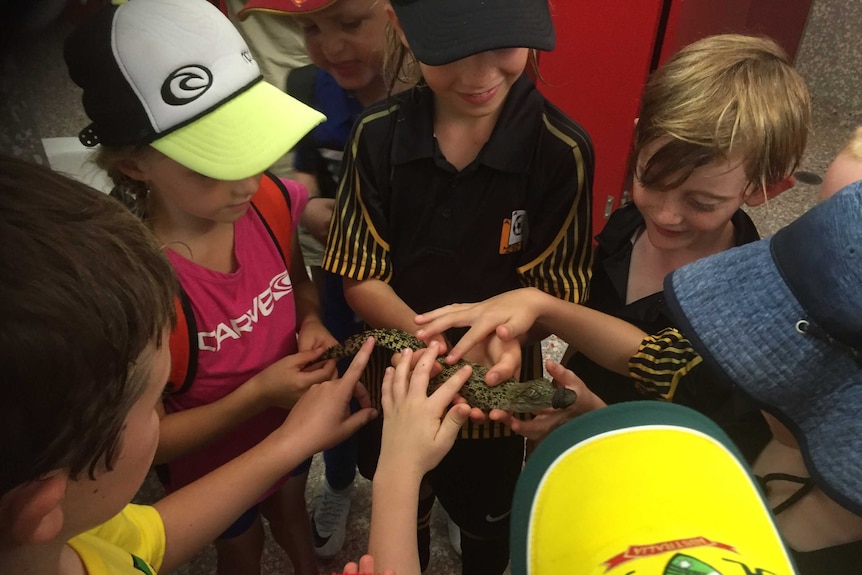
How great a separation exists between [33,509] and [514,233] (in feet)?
2.61

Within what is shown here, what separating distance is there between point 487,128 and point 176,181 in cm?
A: 50

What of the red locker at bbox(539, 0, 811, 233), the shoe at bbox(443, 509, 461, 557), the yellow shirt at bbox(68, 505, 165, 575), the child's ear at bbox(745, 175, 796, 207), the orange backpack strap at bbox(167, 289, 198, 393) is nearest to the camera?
the yellow shirt at bbox(68, 505, 165, 575)

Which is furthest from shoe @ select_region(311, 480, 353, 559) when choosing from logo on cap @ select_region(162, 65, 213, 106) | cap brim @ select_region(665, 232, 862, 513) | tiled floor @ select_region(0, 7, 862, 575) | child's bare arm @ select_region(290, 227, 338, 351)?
cap brim @ select_region(665, 232, 862, 513)

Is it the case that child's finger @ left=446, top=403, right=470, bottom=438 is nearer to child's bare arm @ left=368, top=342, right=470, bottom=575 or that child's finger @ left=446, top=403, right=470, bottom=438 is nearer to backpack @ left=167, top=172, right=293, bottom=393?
child's bare arm @ left=368, top=342, right=470, bottom=575

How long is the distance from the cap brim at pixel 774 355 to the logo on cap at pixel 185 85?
27.6 inches

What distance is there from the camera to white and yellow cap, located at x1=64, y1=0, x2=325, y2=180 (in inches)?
33.5

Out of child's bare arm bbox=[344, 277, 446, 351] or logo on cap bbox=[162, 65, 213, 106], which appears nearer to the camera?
logo on cap bbox=[162, 65, 213, 106]

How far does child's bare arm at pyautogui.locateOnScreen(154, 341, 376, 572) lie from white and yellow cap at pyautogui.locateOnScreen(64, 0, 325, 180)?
376mm

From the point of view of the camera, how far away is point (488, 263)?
1100mm

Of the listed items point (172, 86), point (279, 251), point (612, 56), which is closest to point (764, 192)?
point (279, 251)

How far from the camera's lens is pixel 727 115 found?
100cm

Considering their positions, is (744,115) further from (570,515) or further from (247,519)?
(247,519)

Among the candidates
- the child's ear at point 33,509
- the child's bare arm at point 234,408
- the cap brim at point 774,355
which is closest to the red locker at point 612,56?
the child's bare arm at point 234,408

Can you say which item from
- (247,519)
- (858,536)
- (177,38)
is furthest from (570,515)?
(247,519)
